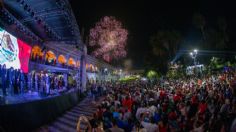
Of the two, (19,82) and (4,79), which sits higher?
(4,79)

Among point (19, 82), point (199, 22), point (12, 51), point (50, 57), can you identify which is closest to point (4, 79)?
point (19, 82)

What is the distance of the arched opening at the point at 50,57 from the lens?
26.0 meters

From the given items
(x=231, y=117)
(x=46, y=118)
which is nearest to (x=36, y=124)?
(x=46, y=118)

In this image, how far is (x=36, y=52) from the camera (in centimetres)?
2161

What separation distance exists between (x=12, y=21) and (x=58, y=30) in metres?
6.61

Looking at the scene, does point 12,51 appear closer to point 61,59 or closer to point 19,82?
point 19,82

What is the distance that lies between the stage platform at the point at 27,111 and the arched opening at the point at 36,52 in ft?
19.2

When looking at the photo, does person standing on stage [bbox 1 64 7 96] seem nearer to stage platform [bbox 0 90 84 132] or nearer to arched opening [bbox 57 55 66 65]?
stage platform [bbox 0 90 84 132]

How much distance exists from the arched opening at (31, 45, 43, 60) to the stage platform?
5844 millimetres

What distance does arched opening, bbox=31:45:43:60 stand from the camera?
2095 centimetres

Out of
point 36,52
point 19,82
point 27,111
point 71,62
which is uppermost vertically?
point 71,62

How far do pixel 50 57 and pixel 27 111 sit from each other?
16301 mm

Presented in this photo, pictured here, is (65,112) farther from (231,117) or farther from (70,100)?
(231,117)

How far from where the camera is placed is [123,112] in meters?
11.6
